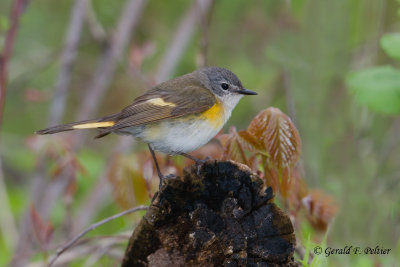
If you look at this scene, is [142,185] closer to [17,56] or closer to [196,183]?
[196,183]

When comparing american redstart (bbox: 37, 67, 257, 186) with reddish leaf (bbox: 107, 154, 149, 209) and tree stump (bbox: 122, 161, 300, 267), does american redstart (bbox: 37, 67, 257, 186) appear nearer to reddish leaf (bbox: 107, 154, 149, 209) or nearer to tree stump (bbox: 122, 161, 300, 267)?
reddish leaf (bbox: 107, 154, 149, 209)

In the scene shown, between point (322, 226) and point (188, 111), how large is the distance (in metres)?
1.07

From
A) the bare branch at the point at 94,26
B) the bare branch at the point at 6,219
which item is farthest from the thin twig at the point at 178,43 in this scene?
the bare branch at the point at 6,219

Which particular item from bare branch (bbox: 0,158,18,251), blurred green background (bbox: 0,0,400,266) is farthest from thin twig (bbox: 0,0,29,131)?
bare branch (bbox: 0,158,18,251)

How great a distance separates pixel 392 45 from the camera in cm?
357


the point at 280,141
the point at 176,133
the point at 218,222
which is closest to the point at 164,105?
the point at 176,133

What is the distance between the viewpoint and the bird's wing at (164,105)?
139 inches

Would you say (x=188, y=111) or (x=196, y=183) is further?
(x=188, y=111)

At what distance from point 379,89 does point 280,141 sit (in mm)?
1051

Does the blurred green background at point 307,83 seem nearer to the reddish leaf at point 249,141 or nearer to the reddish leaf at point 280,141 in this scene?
the reddish leaf at point 280,141

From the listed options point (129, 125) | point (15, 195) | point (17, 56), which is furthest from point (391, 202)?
point (17, 56)

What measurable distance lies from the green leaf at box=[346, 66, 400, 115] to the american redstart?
3.00 ft

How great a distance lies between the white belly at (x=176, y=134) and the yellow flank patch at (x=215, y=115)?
30 millimetres

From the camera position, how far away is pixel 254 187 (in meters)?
2.79
